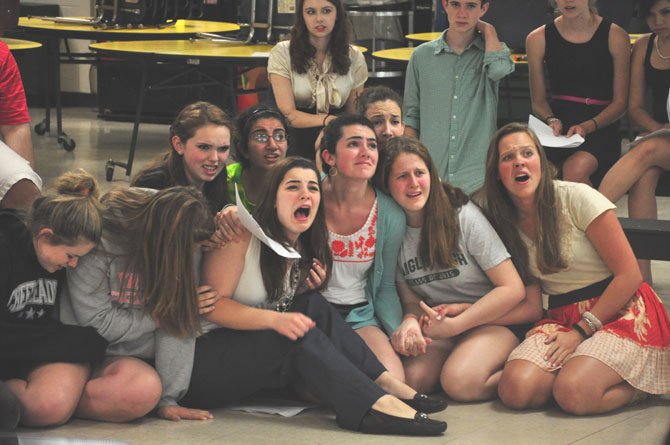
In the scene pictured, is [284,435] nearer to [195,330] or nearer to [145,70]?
[195,330]

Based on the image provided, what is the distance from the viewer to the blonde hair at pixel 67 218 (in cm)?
300

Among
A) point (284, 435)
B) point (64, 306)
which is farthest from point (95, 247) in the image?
point (284, 435)

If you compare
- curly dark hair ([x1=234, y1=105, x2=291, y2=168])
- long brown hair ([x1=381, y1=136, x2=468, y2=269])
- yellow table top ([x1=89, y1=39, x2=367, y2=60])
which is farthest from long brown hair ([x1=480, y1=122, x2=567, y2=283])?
yellow table top ([x1=89, y1=39, x2=367, y2=60])

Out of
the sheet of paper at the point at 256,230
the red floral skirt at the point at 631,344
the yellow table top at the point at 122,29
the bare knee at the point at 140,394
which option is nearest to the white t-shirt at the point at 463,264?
the red floral skirt at the point at 631,344

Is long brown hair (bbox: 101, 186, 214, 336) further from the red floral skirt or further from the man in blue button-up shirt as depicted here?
the man in blue button-up shirt

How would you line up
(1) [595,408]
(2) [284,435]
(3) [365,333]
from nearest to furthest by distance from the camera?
(2) [284,435]
(1) [595,408]
(3) [365,333]

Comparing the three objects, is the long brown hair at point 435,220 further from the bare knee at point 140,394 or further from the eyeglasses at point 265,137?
the bare knee at point 140,394

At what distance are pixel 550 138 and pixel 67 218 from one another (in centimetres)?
226

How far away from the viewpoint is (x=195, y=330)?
3.21m

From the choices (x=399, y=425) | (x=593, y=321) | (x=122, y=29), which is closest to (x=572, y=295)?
(x=593, y=321)

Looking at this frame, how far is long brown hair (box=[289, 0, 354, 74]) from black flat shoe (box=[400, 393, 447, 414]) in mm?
1815

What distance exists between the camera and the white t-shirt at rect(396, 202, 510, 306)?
3.55m

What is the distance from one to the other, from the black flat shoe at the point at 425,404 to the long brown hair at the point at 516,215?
1.91 feet

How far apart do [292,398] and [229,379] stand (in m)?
0.29
